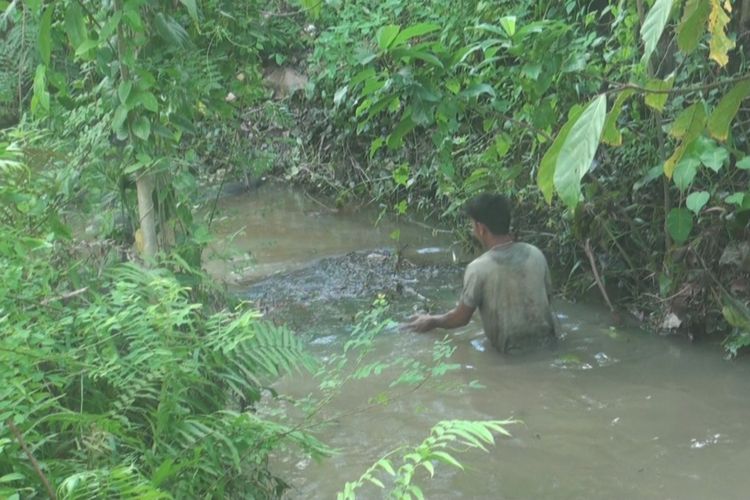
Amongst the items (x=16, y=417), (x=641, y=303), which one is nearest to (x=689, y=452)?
(x=641, y=303)

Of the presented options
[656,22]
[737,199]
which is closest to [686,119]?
[656,22]

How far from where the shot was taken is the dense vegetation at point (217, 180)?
2.67 m

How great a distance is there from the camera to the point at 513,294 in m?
5.29

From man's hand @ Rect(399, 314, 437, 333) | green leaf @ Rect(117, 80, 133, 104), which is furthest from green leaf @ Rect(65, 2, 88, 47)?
man's hand @ Rect(399, 314, 437, 333)

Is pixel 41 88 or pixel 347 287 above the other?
pixel 41 88

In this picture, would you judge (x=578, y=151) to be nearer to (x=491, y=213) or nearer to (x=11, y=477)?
(x=11, y=477)

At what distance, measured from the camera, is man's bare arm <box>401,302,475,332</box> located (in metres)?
5.36

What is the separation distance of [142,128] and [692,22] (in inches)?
88.9

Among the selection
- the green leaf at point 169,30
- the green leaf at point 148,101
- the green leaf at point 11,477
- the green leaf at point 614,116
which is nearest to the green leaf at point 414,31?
the green leaf at point 169,30

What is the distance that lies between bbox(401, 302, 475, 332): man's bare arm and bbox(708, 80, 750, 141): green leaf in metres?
3.02

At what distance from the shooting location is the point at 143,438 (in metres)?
2.99

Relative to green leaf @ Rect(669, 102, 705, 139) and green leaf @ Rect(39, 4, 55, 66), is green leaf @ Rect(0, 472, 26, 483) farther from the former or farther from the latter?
green leaf @ Rect(669, 102, 705, 139)

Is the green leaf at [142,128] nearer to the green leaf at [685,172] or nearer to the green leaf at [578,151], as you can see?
the green leaf at [578,151]

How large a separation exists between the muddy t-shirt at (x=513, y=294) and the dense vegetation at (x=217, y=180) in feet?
2.53
